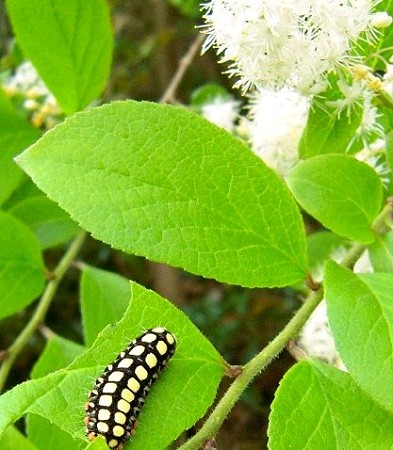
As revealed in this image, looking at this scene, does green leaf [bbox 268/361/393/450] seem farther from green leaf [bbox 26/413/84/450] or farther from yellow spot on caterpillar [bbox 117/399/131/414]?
green leaf [bbox 26/413/84/450]

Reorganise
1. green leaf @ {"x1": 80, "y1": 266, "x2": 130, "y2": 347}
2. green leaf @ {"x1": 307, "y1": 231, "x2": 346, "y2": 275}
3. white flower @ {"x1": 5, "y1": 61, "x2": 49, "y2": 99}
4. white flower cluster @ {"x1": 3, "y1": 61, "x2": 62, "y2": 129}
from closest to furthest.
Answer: green leaf @ {"x1": 80, "y1": 266, "x2": 130, "y2": 347}, green leaf @ {"x1": 307, "y1": 231, "x2": 346, "y2": 275}, white flower cluster @ {"x1": 3, "y1": 61, "x2": 62, "y2": 129}, white flower @ {"x1": 5, "y1": 61, "x2": 49, "y2": 99}

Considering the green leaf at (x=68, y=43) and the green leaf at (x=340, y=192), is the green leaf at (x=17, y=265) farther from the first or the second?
the green leaf at (x=340, y=192)

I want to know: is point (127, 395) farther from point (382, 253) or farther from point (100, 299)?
point (100, 299)

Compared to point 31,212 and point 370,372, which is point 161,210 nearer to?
point 370,372

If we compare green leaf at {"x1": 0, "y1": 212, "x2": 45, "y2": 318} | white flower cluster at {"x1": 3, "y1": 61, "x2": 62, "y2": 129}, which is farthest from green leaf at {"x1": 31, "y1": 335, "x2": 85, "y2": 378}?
white flower cluster at {"x1": 3, "y1": 61, "x2": 62, "y2": 129}

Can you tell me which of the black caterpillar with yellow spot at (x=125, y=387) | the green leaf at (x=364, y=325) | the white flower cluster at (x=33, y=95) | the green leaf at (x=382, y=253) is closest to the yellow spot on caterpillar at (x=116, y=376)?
the black caterpillar with yellow spot at (x=125, y=387)
